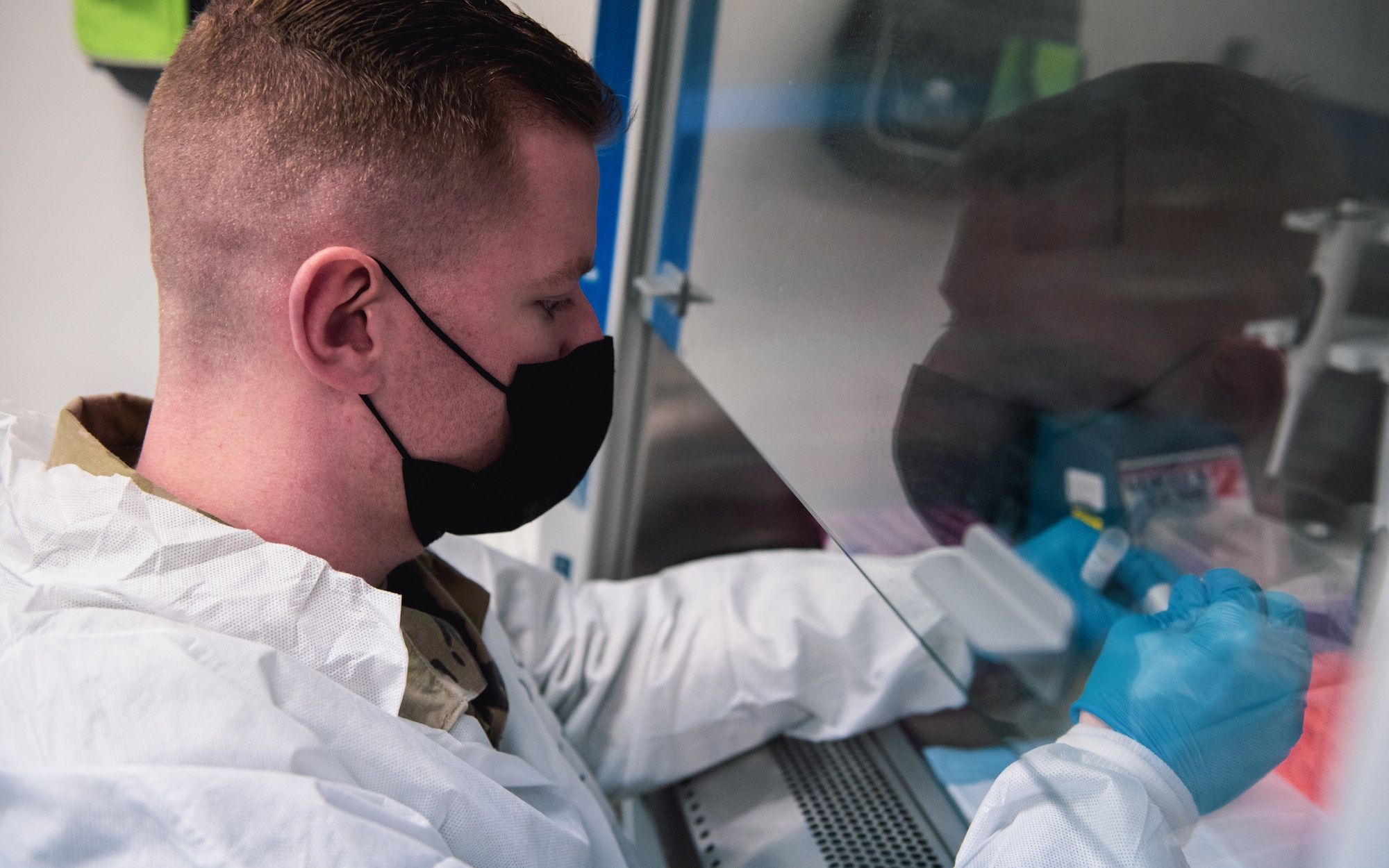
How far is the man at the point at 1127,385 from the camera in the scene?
2.09ft

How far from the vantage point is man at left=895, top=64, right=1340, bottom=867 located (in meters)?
0.64

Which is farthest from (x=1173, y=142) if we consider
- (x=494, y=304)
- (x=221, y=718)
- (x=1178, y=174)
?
(x=221, y=718)

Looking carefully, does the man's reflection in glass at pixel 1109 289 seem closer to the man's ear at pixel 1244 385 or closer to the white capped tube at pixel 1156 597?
the man's ear at pixel 1244 385

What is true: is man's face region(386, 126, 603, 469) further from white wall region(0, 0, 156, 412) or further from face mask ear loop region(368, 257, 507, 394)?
white wall region(0, 0, 156, 412)

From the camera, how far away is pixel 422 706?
2.81 ft

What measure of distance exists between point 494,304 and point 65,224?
52.8 inches

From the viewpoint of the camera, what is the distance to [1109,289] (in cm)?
120

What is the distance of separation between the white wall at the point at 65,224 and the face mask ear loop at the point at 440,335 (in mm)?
1205

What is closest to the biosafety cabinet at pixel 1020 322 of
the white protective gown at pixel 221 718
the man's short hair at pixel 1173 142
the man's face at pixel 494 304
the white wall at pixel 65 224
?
the man's short hair at pixel 1173 142

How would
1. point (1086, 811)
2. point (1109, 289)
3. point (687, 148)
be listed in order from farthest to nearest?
point (687, 148), point (1109, 289), point (1086, 811)

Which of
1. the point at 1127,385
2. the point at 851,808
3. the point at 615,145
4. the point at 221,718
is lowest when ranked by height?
→ the point at 851,808

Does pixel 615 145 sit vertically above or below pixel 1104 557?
above

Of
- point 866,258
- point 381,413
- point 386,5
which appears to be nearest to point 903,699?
point 866,258

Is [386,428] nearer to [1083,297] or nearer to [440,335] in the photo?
[440,335]
